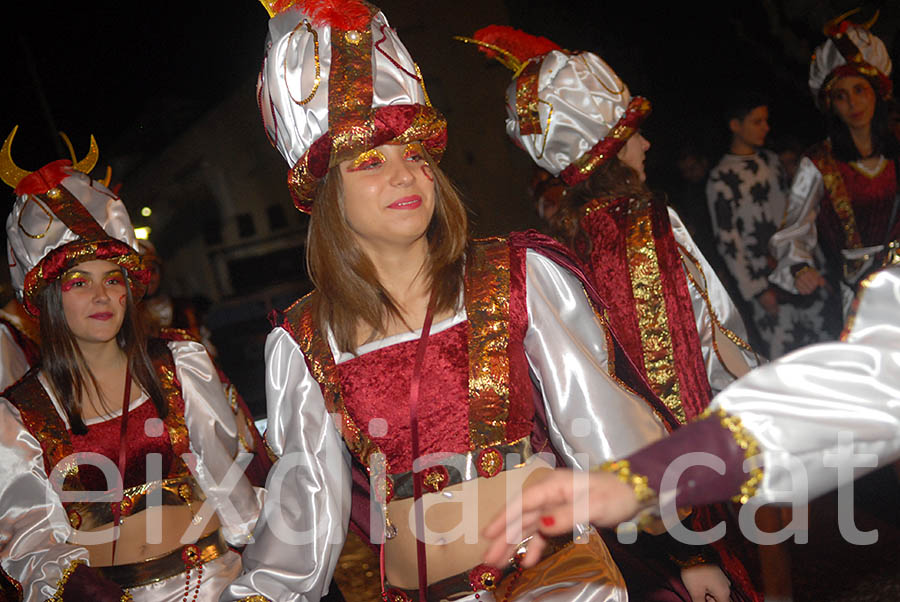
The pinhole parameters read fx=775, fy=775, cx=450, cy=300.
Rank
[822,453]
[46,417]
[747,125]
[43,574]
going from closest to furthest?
[822,453] < [43,574] < [46,417] < [747,125]

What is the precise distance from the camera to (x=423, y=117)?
79.1 inches

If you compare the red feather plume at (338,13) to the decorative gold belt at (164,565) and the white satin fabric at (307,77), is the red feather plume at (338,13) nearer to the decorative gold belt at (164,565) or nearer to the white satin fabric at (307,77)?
the white satin fabric at (307,77)

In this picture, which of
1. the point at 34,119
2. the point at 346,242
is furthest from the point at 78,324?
the point at 34,119

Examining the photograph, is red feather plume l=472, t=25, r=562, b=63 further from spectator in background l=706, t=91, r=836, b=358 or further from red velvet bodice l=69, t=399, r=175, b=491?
spectator in background l=706, t=91, r=836, b=358

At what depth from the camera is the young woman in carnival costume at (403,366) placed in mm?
1904

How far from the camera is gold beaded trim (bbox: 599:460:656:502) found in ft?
3.69

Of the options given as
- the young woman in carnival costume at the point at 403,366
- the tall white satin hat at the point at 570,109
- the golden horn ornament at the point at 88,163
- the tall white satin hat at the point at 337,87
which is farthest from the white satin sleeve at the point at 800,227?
the golden horn ornament at the point at 88,163

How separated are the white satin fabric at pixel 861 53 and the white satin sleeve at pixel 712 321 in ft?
7.42

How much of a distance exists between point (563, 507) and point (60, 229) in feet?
7.68

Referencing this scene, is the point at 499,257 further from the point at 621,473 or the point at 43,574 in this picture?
the point at 43,574

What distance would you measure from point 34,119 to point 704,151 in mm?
5695

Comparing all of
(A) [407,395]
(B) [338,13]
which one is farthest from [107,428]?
(B) [338,13]

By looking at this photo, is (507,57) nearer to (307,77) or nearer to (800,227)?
(307,77)

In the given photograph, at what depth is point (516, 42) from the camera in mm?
3270
